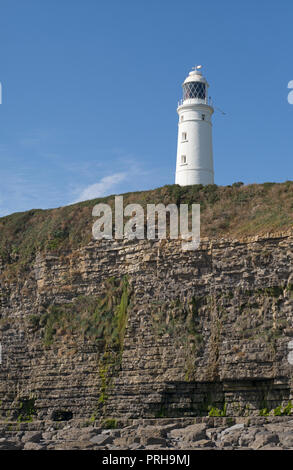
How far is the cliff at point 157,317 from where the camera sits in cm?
2778

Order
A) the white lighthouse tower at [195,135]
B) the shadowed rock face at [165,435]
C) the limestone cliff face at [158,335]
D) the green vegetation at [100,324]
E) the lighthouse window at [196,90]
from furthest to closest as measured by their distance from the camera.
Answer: the lighthouse window at [196,90], the white lighthouse tower at [195,135], the green vegetation at [100,324], the limestone cliff face at [158,335], the shadowed rock face at [165,435]

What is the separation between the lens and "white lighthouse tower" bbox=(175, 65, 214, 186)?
4344cm

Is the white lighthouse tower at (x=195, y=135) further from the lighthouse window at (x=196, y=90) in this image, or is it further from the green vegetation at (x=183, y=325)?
the green vegetation at (x=183, y=325)

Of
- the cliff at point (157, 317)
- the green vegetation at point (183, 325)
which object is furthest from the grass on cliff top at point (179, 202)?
the green vegetation at point (183, 325)

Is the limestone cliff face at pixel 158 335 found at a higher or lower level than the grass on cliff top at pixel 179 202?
lower

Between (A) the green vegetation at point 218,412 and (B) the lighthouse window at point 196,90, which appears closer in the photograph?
(A) the green vegetation at point 218,412

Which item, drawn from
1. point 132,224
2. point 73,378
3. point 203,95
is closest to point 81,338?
point 73,378

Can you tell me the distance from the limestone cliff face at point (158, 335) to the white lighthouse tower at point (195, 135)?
11660 mm

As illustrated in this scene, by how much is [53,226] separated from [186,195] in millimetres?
7423

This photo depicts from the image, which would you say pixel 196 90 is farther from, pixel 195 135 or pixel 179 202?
pixel 179 202

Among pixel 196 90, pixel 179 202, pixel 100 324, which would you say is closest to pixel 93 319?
pixel 100 324

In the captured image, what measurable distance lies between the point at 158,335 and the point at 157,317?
0.82 metres
